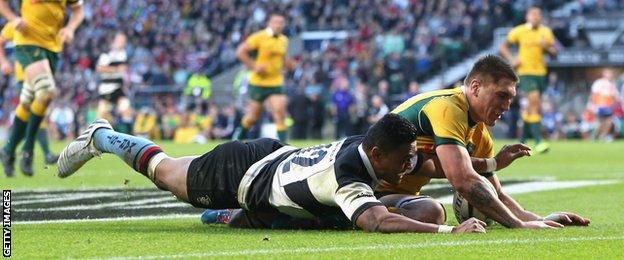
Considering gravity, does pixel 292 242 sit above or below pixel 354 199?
below

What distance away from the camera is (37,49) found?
14141mm

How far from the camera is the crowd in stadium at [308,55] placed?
3500cm

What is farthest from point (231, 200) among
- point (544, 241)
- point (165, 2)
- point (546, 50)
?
point (165, 2)

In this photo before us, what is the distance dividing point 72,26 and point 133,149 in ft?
21.1

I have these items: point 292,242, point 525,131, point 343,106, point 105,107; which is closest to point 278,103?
point 105,107

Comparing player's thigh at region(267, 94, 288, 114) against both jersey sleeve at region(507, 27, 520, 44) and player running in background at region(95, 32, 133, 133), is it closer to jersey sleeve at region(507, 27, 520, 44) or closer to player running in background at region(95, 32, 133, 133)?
player running in background at region(95, 32, 133, 133)

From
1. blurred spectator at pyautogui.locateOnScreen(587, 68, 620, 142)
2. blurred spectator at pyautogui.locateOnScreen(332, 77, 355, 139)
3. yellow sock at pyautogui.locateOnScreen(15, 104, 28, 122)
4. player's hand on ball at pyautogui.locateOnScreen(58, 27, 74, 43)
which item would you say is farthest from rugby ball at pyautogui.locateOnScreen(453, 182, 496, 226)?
blurred spectator at pyautogui.locateOnScreen(332, 77, 355, 139)

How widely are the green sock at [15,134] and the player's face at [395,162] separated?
7.78 metres

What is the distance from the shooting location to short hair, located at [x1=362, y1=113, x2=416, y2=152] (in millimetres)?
7109

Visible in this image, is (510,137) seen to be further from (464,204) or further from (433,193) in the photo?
(464,204)

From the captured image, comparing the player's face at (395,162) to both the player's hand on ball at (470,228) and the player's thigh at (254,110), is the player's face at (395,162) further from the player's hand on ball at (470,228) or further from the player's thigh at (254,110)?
the player's thigh at (254,110)

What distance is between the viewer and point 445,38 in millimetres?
38594

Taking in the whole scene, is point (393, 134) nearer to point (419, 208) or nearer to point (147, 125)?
point (419, 208)

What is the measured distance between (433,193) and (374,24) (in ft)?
96.1
